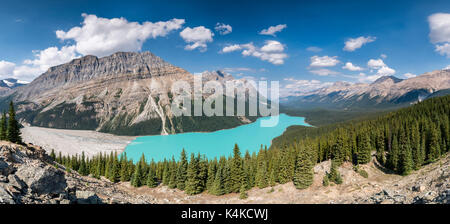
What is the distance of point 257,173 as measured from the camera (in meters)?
42.0

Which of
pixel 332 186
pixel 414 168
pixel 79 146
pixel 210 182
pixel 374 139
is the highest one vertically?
pixel 374 139

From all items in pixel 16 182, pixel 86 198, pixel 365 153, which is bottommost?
pixel 365 153

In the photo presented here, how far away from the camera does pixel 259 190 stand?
3822cm

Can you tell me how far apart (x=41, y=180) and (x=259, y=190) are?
3251cm

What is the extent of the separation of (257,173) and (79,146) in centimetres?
→ 15618

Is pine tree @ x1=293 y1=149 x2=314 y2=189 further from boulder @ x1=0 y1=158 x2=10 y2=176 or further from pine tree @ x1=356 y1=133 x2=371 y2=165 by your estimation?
boulder @ x1=0 y1=158 x2=10 y2=176

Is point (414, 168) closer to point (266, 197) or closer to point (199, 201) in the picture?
point (266, 197)

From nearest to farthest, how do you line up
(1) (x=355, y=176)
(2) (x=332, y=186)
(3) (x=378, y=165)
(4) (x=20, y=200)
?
(4) (x=20, y=200) → (2) (x=332, y=186) → (1) (x=355, y=176) → (3) (x=378, y=165)

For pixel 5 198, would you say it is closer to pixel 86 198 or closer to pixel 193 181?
pixel 86 198

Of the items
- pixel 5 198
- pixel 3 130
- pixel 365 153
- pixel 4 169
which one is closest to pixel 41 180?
pixel 4 169

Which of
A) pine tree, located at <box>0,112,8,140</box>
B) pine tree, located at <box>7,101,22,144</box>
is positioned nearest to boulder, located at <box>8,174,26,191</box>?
pine tree, located at <box>7,101,22,144</box>

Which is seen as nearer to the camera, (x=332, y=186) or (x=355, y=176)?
(x=332, y=186)
